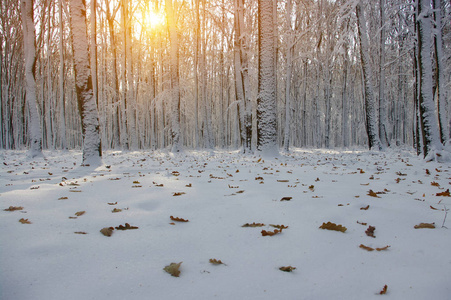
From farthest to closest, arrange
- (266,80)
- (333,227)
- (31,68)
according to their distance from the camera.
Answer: (31,68) → (266,80) → (333,227)

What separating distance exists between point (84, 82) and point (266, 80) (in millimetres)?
4890

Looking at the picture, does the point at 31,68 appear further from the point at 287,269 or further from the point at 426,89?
the point at 426,89

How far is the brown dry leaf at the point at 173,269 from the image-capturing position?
1.53 m

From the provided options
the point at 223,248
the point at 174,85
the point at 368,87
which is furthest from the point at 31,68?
the point at 368,87

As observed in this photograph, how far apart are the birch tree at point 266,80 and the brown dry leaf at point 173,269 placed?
256 inches

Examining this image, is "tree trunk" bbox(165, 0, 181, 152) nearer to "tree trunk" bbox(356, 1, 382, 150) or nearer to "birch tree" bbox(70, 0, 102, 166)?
"birch tree" bbox(70, 0, 102, 166)

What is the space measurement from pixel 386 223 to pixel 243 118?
32.7 feet

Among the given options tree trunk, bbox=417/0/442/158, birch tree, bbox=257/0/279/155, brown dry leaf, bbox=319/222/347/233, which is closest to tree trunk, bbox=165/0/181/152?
birch tree, bbox=257/0/279/155

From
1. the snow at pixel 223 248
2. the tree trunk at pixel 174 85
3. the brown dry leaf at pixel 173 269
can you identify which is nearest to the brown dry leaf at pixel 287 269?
the snow at pixel 223 248

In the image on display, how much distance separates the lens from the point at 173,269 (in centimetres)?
156

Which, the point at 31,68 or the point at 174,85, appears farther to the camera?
the point at 174,85

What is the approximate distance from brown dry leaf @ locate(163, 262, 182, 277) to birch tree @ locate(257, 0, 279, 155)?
256 inches

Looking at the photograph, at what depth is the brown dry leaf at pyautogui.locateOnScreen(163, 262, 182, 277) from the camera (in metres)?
1.53

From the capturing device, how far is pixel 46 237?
1.92m
